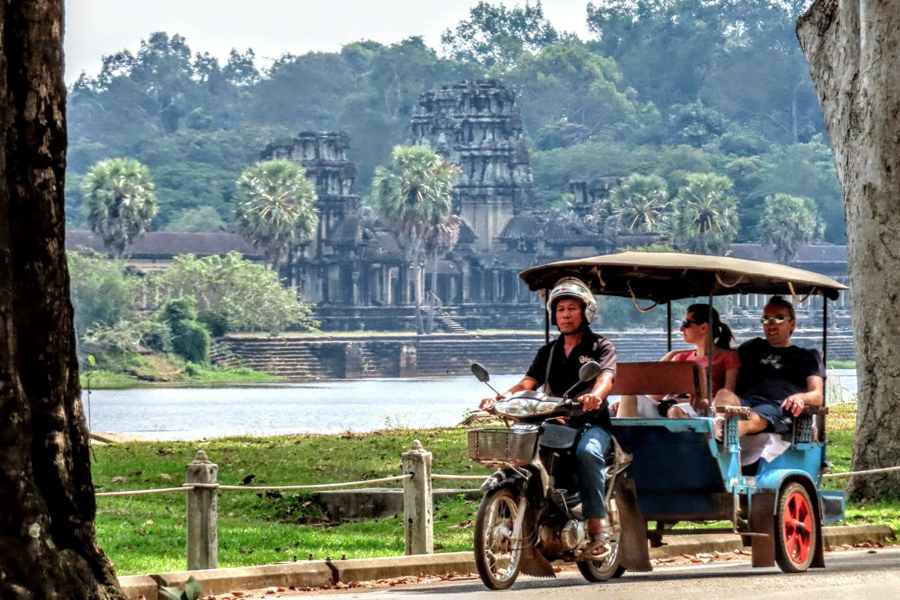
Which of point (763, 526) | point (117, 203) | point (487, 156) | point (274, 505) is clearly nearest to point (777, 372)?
point (763, 526)

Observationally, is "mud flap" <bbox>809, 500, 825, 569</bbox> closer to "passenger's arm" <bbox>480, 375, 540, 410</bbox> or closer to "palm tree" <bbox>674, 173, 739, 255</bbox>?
"passenger's arm" <bbox>480, 375, 540, 410</bbox>

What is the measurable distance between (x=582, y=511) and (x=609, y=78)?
19135 centimetres

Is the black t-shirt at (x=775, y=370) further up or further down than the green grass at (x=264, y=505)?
further up

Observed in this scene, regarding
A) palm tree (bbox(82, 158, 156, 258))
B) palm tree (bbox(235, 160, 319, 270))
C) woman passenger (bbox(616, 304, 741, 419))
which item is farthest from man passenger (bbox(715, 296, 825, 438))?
palm tree (bbox(235, 160, 319, 270))

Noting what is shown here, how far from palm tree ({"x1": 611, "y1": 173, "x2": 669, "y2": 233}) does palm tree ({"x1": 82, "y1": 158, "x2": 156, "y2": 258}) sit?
36810 mm

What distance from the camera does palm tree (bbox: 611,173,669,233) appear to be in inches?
4948

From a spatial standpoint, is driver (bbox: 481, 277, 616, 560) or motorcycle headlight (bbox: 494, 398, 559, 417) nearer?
motorcycle headlight (bbox: 494, 398, 559, 417)

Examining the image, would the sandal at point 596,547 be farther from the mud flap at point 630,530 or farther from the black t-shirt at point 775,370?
the black t-shirt at point 775,370

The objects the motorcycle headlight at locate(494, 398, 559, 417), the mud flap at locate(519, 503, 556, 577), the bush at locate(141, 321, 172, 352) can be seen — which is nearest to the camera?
the motorcycle headlight at locate(494, 398, 559, 417)

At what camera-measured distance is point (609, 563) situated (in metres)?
10.7

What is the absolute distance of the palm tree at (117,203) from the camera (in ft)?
334

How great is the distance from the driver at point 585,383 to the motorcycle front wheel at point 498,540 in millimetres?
448

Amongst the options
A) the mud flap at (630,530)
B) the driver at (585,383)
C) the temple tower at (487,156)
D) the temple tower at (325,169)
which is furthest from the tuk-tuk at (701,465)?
the temple tower at (487,156)

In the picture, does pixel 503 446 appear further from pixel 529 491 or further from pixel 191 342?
pixel 191 342
